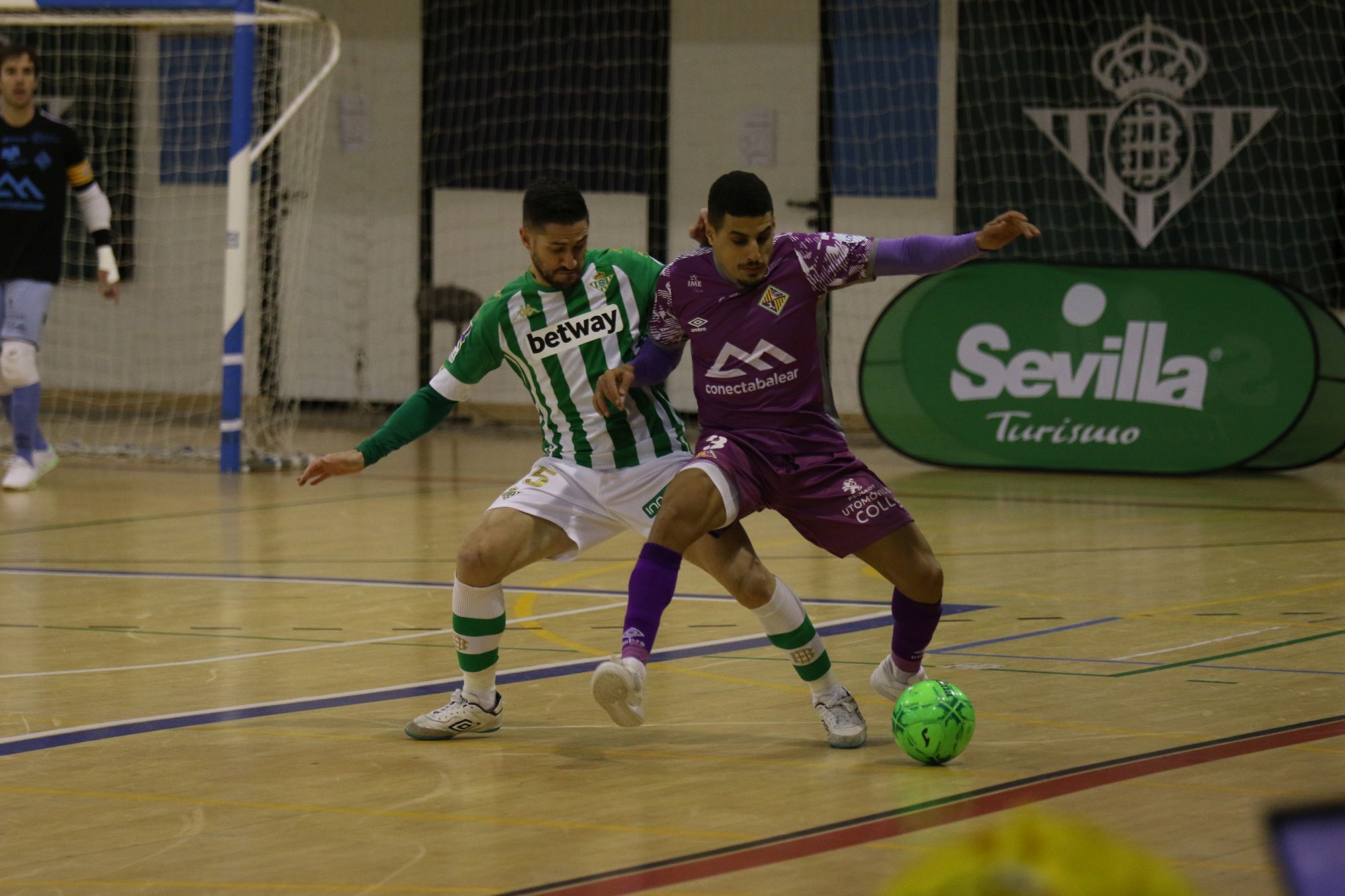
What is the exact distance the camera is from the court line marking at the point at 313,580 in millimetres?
7371

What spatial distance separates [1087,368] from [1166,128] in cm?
304

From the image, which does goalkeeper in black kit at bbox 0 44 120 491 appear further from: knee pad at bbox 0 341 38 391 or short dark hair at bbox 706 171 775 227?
short dark hair at bbox 706 171 775 227

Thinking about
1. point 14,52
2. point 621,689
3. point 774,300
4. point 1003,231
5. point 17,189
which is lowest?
point 621,689

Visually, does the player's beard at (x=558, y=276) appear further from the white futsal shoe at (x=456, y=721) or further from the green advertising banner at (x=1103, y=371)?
the green advertising banner at (x=1103, y=371)

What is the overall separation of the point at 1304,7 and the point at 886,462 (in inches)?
191

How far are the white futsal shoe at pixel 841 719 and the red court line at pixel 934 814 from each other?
56cm

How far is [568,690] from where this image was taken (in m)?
5.52

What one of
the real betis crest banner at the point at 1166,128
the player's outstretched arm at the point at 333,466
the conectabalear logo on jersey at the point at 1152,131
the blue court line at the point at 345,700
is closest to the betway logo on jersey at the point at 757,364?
the player's outstretched arm at the point at 333,466

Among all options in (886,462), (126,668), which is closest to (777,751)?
(126,668)

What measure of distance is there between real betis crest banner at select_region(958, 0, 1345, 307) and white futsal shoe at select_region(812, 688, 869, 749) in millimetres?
9448

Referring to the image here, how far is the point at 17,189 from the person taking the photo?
10688 millimetres

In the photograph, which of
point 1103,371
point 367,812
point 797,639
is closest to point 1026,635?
point 797,639

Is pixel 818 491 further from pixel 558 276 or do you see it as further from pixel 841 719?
pixel 558 276

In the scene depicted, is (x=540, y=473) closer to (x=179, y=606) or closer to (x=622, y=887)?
(x=622, y=887)
